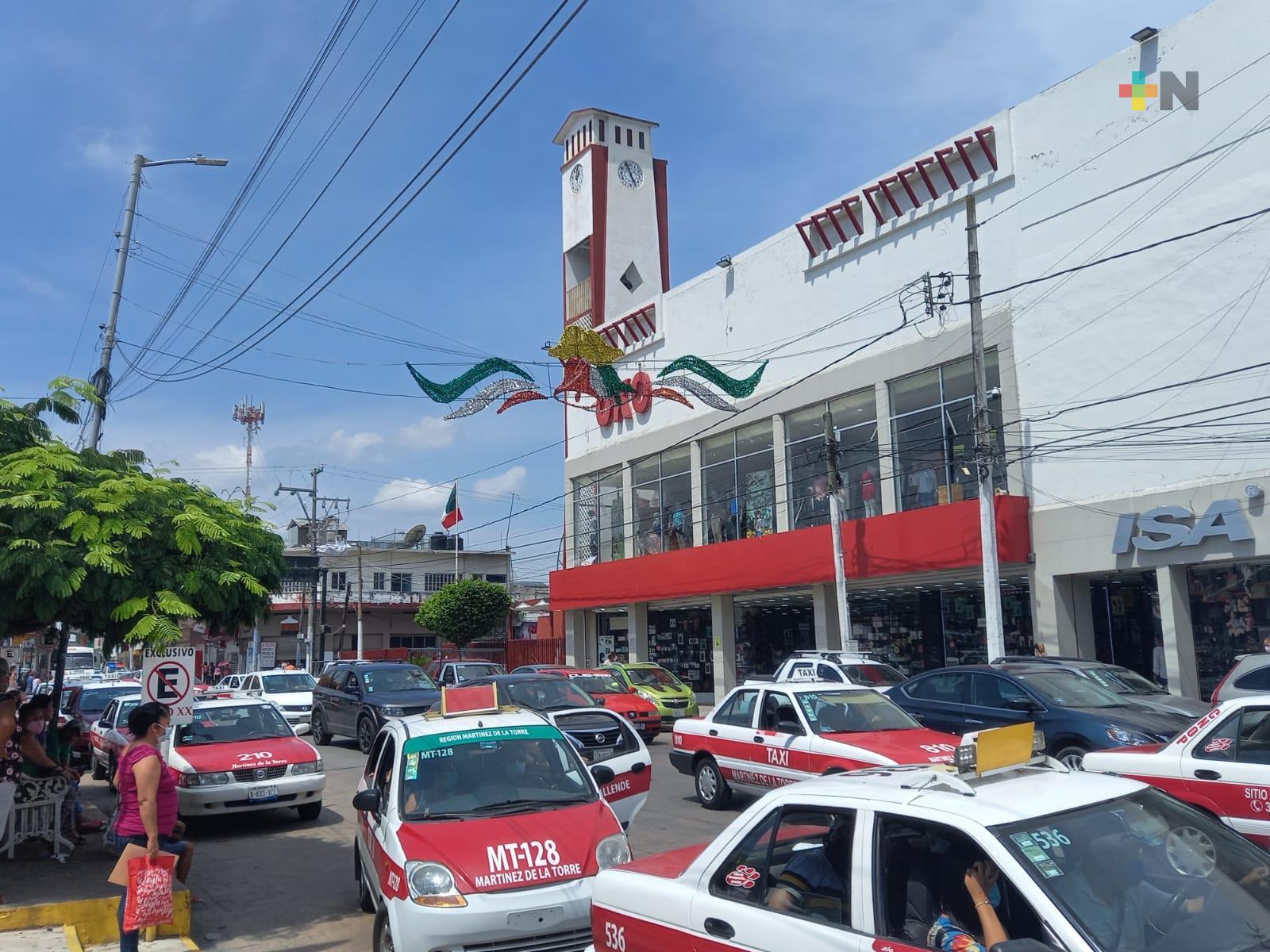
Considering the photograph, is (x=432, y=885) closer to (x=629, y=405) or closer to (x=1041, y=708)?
(x=1041, y=708)

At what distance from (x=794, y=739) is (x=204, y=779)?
22.6ft

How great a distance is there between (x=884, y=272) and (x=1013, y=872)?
25228 mm

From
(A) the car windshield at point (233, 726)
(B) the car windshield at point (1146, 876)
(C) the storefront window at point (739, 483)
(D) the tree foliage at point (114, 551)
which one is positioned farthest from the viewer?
(C) the storefront window at point (739, 483)

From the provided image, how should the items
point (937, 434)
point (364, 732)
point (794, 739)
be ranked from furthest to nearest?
point (937, 434)
point (364, 732)
point (794, 739)

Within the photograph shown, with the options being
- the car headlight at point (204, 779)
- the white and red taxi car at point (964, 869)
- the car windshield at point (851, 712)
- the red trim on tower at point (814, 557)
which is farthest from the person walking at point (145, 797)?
the red trim on tower at point (814, 557)

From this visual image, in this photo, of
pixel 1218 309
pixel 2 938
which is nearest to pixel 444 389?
pixel 1218 309

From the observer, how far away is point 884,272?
1082 inches

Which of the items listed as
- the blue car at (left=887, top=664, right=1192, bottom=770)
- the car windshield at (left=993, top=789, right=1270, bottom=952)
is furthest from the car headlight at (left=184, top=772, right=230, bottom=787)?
the car windshield at (left=993, top=789, right=1270, bottom=952)

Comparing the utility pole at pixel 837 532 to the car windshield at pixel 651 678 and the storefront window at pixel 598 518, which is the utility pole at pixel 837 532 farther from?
the storefront window at pixel 598 518

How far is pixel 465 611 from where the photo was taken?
4809 centimetres

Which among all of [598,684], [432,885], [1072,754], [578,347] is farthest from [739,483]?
[432,885]

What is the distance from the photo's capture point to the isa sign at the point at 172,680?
401 inches

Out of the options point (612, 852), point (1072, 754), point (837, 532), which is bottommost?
point (1072, 754)

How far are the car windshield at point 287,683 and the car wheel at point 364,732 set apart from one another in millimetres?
5313
